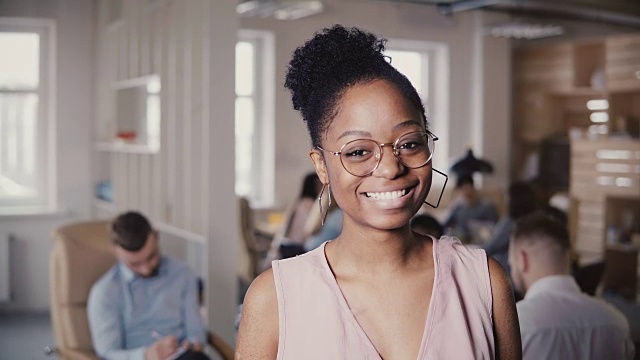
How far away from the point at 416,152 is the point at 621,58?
23.9 ft

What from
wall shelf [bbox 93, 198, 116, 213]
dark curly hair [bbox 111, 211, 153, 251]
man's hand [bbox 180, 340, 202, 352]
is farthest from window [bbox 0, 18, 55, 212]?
man's hand [bbox 180, 340, 202, 352]

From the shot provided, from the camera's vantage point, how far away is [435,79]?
31.6 feet

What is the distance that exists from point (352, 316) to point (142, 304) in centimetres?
286

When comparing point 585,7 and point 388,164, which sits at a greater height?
point 585,7

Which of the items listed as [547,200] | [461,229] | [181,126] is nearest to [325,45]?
[181,126]

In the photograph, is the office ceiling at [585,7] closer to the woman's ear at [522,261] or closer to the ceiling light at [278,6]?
the ceiling light at [278,6]

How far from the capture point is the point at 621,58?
8078 millimetres

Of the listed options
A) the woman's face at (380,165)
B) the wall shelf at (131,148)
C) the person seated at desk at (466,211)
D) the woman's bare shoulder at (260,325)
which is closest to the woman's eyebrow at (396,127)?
the woman's face at (380,165)

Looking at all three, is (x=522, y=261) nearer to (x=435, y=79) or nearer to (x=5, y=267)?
(x=5, y=267)

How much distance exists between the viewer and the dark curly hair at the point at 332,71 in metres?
1.43

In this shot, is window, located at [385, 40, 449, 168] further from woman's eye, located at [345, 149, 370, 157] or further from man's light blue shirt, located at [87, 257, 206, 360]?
woman's eye, located at [345, 149, 370, 157]

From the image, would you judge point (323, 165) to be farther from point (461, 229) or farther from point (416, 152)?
point (461, 229)

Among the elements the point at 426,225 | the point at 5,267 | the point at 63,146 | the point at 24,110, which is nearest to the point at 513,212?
the point at 426,225

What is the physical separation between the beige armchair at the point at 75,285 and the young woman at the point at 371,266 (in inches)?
102
